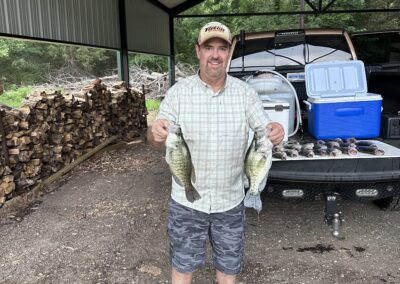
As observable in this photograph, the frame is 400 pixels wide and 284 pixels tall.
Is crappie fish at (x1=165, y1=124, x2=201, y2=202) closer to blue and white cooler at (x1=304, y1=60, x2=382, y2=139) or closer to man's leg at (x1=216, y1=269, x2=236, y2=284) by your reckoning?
man's leg at (x1=216, y1=269, x2=236, y2=284)

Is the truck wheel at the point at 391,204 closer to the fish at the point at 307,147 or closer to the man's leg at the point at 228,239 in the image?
the fish at the point at 307,147

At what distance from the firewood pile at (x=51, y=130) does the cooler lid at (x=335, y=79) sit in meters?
3.74

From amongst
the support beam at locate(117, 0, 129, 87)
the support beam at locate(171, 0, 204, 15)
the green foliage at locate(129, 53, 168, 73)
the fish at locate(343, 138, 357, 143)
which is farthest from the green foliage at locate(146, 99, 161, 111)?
the fish at locate(343, 138, 357, 143)

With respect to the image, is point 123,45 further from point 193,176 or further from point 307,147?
point 193,176

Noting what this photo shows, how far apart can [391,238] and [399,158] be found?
3.25 ft

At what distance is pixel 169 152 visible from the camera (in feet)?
6.70

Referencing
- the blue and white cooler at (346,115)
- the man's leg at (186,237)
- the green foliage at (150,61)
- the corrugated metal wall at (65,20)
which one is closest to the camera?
the man's leg at (186,237)

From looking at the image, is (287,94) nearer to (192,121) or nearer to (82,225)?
(192,121)

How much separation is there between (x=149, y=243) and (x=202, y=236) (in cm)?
148

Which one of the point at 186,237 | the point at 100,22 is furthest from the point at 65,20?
the point at 186,237

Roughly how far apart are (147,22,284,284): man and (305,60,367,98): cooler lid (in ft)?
6.93

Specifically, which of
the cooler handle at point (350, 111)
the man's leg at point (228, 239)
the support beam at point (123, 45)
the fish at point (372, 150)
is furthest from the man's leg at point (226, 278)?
the support beam at point (123, 45)

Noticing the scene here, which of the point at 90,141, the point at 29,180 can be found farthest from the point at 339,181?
the point at 90,141

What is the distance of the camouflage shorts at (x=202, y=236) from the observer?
7.90 feet
